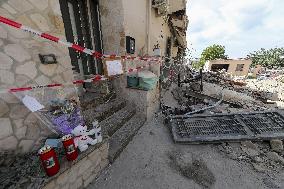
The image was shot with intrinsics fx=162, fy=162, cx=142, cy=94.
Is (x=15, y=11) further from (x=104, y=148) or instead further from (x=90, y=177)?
(x=90, y=177)

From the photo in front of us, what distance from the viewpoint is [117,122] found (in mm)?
4730

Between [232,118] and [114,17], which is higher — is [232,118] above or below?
below

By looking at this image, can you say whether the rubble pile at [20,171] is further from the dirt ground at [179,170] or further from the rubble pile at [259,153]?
the rubble pile at [259,153]

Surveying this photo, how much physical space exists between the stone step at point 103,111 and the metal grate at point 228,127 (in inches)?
74.8

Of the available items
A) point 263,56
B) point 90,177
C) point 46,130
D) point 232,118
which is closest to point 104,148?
point 90,177

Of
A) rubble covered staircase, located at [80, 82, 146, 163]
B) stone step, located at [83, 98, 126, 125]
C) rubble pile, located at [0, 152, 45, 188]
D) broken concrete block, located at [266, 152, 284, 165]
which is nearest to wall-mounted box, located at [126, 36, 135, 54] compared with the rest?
rubble covered staircase, located at [80, 82, 146, 163]

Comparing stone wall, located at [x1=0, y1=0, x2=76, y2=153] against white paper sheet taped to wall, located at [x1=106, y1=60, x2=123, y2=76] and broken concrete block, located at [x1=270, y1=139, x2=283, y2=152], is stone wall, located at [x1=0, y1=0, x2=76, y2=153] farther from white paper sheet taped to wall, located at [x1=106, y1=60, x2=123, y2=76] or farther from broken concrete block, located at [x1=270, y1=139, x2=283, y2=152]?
broken concrete block, located at [x1=270, y1=139, x2=283, y2=152]

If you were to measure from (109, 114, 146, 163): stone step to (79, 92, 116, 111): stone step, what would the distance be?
1.05 m

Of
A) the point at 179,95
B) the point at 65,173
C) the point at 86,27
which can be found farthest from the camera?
the point at 179,95

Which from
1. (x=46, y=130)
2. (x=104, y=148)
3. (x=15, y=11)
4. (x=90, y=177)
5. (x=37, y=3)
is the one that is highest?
(x=37, y=3)

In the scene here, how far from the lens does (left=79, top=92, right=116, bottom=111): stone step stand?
4.50 metres

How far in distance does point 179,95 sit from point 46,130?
277 inches

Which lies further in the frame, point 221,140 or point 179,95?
point 179,95

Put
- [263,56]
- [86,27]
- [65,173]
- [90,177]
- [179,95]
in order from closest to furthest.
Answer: [65,173], [90,177], [86,27], [179,95], [263,56]
